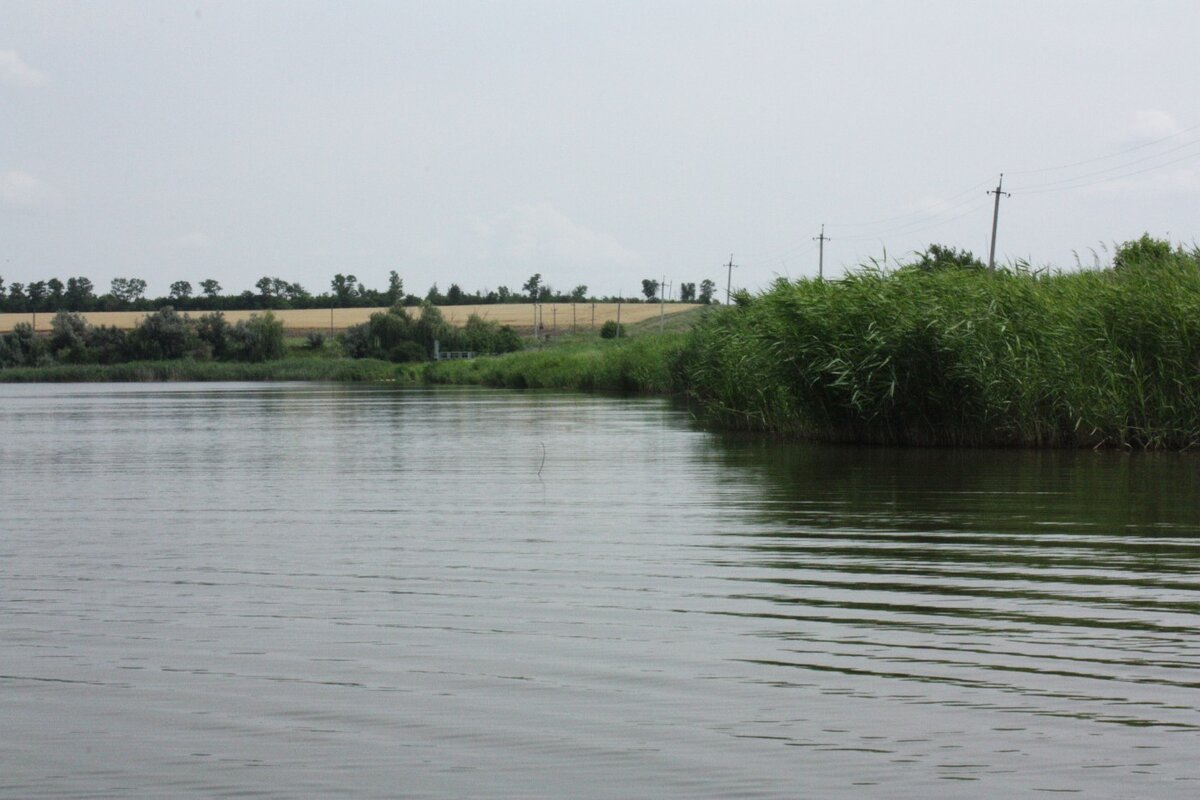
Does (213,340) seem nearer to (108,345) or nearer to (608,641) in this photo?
(108,345)

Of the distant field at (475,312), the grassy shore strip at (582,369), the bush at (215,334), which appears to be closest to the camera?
the grassy shore strip at (582,369)

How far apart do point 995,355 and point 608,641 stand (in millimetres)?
14182

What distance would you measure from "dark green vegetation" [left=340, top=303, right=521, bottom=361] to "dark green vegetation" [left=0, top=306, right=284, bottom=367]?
7440 mm

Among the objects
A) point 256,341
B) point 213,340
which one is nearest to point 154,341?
point 213,340

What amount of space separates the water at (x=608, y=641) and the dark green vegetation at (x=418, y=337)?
302 feet

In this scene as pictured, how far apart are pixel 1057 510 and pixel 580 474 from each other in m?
7.03

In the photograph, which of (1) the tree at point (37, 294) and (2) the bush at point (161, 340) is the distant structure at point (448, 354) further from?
(1) the tree at point (37, 294)

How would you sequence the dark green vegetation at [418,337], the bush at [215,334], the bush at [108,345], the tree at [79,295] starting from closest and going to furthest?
the bush at [108,345]
the bush at [215,334]
the dark green vegetation at [418,337]
the tree at [79,295]

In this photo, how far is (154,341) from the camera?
102m

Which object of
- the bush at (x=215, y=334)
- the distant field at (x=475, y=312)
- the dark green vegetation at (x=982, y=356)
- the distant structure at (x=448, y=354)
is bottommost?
the dark green vegetation at (x=982, y=356)

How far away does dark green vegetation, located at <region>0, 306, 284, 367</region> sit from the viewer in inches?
3969

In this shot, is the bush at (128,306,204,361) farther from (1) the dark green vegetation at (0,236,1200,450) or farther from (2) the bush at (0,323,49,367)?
(1) the dark green vegetation at (0,236,1200,450)

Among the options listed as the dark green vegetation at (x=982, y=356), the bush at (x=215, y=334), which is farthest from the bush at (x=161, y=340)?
the dark green vegetation at (x=982, y=356)

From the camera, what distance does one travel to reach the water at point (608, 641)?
16.5ft
